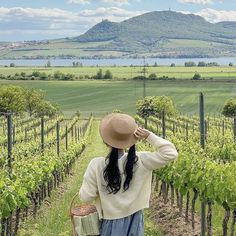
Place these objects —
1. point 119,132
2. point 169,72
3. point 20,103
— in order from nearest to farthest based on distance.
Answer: point 119,132 → point 20,103 → point 169,72

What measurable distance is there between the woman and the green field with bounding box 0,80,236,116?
66.1m

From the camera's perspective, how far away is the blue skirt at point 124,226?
4.89m

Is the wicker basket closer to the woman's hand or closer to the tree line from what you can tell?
the woman's hand

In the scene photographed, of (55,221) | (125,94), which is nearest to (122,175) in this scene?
(55,221)

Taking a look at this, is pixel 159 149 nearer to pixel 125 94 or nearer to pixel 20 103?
pixel 20 103

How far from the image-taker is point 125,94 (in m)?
93.8

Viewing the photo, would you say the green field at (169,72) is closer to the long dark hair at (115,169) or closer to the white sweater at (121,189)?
the white sweater at (121,189)

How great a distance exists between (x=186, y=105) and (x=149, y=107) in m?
10.3

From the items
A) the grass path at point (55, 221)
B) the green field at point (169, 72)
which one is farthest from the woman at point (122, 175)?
the green field at point (169, 72)

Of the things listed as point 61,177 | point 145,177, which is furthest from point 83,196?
point 61,177

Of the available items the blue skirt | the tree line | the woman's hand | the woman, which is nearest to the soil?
the blue skirt

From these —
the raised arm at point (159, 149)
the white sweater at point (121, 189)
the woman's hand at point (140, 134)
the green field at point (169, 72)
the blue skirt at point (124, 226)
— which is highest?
the woman's hand at point (140, 134)

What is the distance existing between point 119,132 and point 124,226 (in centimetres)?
92

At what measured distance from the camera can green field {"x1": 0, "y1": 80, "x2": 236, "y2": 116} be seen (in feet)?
261
